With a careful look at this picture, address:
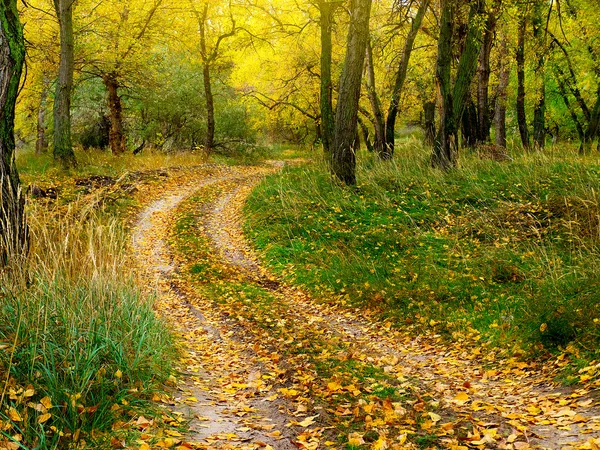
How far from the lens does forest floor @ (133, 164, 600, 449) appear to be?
4.01 metres

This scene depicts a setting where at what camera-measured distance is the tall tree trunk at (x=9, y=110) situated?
4.95 meters

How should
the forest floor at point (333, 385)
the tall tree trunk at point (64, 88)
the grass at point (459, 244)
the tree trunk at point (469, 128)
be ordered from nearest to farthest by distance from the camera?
the forest floor at point (333, 385)
the grass at point (459, 244)
the tall tree trunk at point (64, 88)
the tree trunk at point (469, 128)

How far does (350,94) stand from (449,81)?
8.48 ft

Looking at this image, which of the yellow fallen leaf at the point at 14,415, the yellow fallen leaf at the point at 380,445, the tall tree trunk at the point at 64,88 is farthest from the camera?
the tall tree trunk at the point at 64,88

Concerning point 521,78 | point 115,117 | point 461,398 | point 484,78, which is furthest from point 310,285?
point 115,117

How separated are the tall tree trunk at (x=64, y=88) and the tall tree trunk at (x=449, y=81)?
410 inches

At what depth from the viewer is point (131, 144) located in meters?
29.1

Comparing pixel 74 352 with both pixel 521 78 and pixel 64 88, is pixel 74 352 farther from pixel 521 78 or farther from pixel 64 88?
pixel 521 78

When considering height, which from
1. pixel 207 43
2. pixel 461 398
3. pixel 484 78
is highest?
pixel 207 43

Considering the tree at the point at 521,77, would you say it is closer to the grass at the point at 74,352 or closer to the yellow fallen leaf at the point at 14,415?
the grass at the point at 74,352

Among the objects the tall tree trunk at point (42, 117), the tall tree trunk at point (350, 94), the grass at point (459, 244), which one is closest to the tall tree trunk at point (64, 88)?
the grass at point (459, 244)

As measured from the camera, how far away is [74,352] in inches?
151

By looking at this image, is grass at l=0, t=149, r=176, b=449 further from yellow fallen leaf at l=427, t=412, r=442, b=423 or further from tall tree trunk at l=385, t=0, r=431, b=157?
tall tree trunk at l=385, t=0, r=431, b=157

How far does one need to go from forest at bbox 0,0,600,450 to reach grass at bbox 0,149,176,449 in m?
0.02
